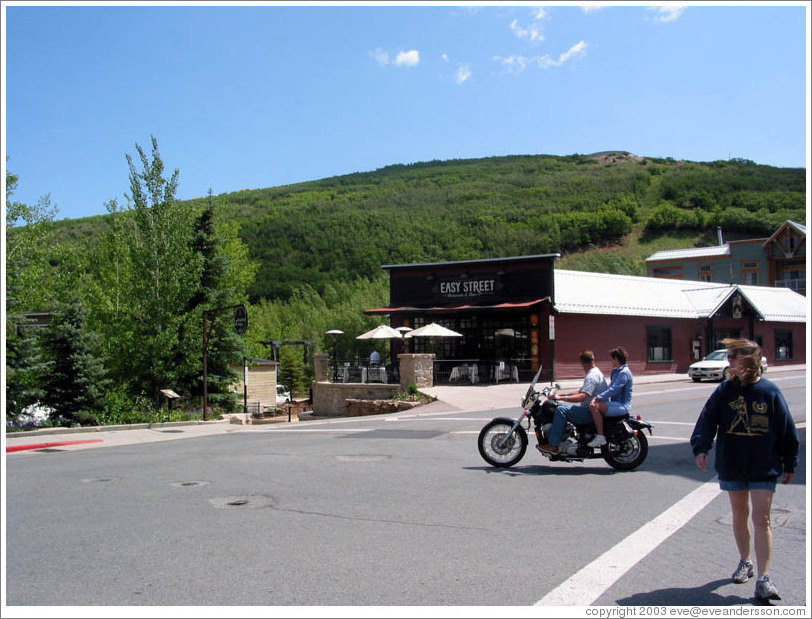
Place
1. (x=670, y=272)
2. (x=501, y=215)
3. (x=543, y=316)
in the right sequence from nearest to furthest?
(x=543, y=316) → (x=670, y=272) → (x=501, y=215)

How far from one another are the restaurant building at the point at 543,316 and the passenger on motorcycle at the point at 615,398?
1997 centimetres

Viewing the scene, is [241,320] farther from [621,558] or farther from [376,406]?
[621,558]

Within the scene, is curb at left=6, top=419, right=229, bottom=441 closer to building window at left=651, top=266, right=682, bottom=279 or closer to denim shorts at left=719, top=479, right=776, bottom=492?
denim shorts at left=719, top=479, right=776, bottom=492

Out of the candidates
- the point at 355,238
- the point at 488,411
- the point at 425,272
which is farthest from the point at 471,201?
the point at 488,411

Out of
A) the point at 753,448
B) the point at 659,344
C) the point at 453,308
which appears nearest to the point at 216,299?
the point at 453,308

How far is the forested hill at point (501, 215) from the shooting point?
83812mm

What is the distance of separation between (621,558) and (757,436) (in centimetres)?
166

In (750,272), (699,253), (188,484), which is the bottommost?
(188,484)

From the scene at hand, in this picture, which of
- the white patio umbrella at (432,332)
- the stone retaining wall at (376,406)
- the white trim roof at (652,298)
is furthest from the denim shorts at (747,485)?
the white trim roof at (652,298)

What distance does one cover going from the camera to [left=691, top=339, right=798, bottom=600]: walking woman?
5434 millimetres

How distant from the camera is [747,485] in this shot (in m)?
5.55

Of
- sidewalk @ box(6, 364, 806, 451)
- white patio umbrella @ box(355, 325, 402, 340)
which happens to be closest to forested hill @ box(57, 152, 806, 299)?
white patio umbrella @ box(355, 325, 402, 340)

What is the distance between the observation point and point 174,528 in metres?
7.68

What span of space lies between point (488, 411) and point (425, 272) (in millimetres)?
14543
